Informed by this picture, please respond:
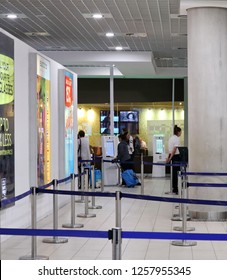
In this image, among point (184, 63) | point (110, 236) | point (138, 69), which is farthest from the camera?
point (184, 63)

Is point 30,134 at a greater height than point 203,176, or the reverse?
point 30,134

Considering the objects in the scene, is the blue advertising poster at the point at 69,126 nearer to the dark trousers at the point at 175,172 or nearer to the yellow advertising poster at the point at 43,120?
the yellow advertising poster at the point at 43,120

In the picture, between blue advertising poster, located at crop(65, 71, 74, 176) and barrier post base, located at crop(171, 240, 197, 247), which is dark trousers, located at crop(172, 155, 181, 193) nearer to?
blue advertising poster, located at crop(65, 71, 74, 176)

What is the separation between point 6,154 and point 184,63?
14649 mm

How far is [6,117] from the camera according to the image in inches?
342

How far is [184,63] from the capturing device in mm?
22469

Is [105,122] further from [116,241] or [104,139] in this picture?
[116,241]

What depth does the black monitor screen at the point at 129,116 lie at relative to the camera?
25019mm

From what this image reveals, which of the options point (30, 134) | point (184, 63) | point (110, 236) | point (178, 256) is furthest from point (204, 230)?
point (184, 63)

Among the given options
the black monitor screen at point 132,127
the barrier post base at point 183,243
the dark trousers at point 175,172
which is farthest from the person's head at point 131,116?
the barrier post base at point 183,243

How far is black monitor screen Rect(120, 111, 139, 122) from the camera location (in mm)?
25019

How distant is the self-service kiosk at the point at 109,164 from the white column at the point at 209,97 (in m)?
7.47

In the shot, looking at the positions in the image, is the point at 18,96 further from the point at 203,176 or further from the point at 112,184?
the point at 112,184

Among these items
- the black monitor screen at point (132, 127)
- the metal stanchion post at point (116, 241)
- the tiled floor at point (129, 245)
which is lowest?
the tiled floor at point (129, 245)
